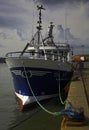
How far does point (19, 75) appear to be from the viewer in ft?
54.3

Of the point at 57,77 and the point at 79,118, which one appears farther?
the point at 57,77

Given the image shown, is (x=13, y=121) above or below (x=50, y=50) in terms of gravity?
below

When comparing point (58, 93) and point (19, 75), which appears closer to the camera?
point (19, 75)

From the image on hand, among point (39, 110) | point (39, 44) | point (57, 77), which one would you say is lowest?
point (39, 110)

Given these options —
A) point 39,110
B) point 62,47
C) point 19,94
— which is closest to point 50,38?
point 62,47

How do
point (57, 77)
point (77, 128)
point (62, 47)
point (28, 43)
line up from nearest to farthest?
point (77, 128)
point (57, 77)
point (28, 43)
point (62, 47)

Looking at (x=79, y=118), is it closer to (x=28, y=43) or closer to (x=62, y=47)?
(x=28, y=43)

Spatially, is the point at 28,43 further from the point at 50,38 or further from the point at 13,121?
the point at 13,121

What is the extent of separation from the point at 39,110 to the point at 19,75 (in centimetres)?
234

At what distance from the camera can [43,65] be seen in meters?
16.3

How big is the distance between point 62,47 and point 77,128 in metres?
12.2

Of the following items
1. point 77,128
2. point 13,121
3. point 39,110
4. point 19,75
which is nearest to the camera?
point 77,128

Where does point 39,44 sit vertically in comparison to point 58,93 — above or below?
above

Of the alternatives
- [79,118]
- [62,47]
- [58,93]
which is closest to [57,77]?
[58,93]
